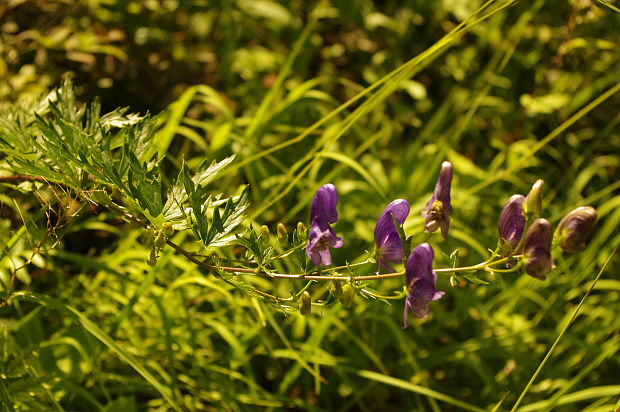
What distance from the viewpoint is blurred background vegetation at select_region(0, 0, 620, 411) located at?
1.51m

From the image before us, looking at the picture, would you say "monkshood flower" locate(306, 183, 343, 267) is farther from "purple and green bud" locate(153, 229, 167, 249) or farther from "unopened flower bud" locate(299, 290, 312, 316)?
"purple and green bud" locate(153, 229, 167, 249)

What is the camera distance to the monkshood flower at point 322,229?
929mm

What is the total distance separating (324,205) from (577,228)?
356mm

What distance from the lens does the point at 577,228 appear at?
0.87m

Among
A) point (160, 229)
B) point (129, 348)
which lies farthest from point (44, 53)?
point (160, 229)

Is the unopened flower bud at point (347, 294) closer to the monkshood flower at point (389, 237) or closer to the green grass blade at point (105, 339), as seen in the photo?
the monkshood flower at point (389, 237)

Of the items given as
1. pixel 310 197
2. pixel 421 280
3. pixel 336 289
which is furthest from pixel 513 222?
pixel 310 197

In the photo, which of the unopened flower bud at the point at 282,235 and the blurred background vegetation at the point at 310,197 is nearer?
the unopened flower bud at the point at 282,235

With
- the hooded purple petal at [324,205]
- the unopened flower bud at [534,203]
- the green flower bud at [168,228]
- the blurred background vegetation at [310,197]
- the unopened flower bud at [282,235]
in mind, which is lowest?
the blurred background vegetation at [310,197]

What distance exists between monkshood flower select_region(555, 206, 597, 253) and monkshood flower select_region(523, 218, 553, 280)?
45 mm

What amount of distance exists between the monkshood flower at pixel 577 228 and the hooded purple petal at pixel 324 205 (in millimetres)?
331

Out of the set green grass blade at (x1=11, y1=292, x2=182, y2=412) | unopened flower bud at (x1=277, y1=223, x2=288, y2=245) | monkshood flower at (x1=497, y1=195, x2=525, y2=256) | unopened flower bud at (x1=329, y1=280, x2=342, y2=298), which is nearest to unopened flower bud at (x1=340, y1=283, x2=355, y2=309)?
unopened flower bud at (x1=329, y1=280, x2=342, y2=298)

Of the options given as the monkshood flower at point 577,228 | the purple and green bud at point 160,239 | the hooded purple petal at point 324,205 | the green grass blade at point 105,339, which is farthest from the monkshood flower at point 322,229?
the green grass blade at point 105,339

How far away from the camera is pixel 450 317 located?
6.16 feet
